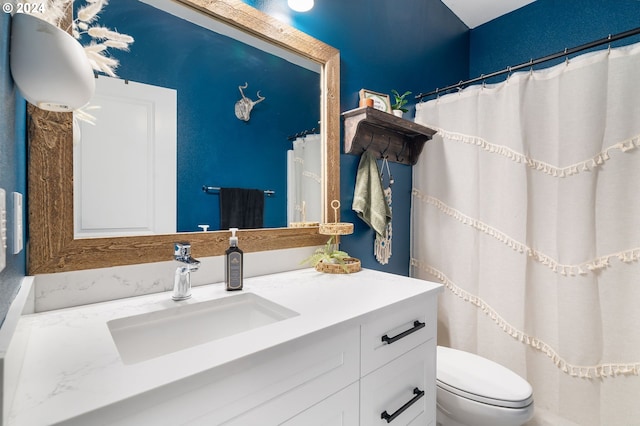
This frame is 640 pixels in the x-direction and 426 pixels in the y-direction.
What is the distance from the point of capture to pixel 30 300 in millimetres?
775

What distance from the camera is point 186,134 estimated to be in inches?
42.3

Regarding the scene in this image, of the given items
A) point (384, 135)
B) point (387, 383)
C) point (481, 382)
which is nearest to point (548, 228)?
point (481, 382)

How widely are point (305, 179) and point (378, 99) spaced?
25.6 inches

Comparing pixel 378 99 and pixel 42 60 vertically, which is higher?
pixel 378 99

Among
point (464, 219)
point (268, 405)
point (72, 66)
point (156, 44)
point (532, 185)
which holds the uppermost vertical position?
point (156, 44)

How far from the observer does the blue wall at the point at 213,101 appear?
0.99 meters

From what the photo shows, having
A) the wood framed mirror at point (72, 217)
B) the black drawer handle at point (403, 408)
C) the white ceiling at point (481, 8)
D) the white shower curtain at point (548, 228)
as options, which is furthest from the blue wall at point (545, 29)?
the black drawer handle at point (403, 408)

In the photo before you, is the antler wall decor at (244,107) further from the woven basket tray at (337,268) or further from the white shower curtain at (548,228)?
the white shower curtain at (548,228)

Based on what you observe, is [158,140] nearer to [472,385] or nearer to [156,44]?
[156,44]

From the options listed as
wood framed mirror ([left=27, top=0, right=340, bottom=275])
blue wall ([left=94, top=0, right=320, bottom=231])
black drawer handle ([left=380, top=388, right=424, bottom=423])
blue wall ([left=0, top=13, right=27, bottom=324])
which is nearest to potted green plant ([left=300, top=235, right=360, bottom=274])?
wood framed mirror ([left=27, top=0, right=340, bottom=275])

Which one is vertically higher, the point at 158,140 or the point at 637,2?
the point at 637,2

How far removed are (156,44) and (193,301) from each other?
0.84m

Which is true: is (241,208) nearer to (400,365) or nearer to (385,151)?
(400,365)

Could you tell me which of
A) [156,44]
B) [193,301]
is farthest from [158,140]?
[193,301]
